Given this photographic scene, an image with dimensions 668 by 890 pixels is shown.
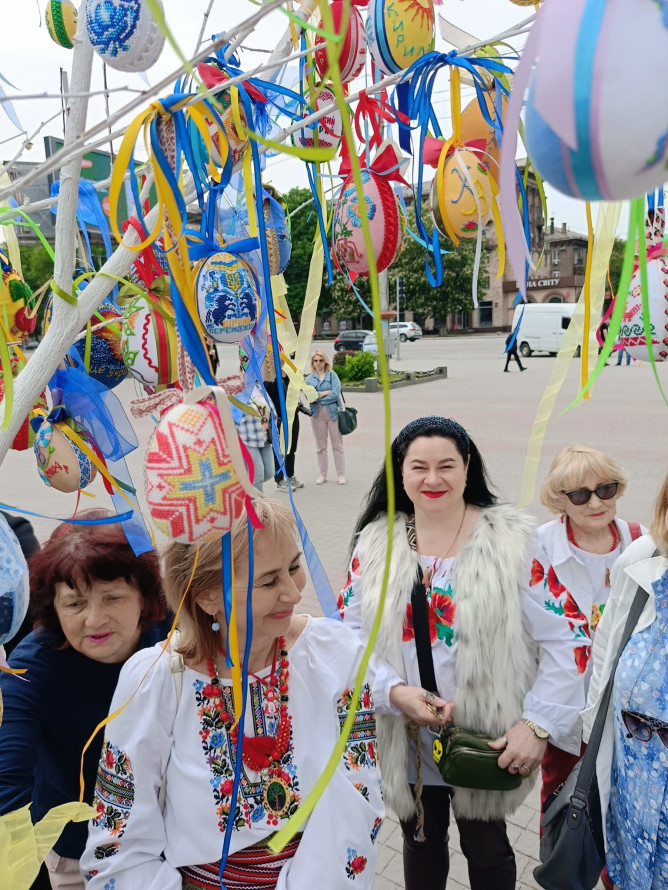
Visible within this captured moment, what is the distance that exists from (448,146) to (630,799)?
1624 millimetres

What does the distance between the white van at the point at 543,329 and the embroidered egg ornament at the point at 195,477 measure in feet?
58.7

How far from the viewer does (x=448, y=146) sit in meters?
1.50

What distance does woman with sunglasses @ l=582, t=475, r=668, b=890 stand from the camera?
149 centimetres

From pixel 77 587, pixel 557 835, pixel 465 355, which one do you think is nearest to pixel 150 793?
pixel 77 587

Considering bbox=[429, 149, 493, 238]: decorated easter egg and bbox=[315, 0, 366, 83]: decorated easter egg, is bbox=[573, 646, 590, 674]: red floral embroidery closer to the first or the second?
bbox=[429, 149, 493, 238]: decorated easter egg

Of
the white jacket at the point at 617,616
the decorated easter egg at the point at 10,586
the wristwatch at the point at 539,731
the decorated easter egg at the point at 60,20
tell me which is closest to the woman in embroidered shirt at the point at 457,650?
the wristwatch at the point at 539,731

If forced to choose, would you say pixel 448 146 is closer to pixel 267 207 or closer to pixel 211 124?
pixel 267 207

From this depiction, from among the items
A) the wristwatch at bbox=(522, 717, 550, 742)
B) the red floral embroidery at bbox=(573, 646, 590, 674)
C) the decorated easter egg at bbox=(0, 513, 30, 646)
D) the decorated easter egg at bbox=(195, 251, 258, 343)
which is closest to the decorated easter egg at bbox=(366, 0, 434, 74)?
the decorated easter egg at bbox=(195, 251, 258, 343)

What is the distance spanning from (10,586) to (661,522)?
Result: 1470mm

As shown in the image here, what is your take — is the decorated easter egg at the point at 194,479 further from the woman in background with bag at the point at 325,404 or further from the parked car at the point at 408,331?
the parked car at the point at 408,331

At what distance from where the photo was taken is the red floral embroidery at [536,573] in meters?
1.81

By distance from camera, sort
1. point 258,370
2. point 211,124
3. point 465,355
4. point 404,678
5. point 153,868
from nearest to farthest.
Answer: point 211,124 → point 153,868 → point 258,370 → point 404,678 → point 465,355

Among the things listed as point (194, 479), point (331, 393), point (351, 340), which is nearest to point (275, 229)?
point (194, 479)

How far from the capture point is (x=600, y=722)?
1633mm
